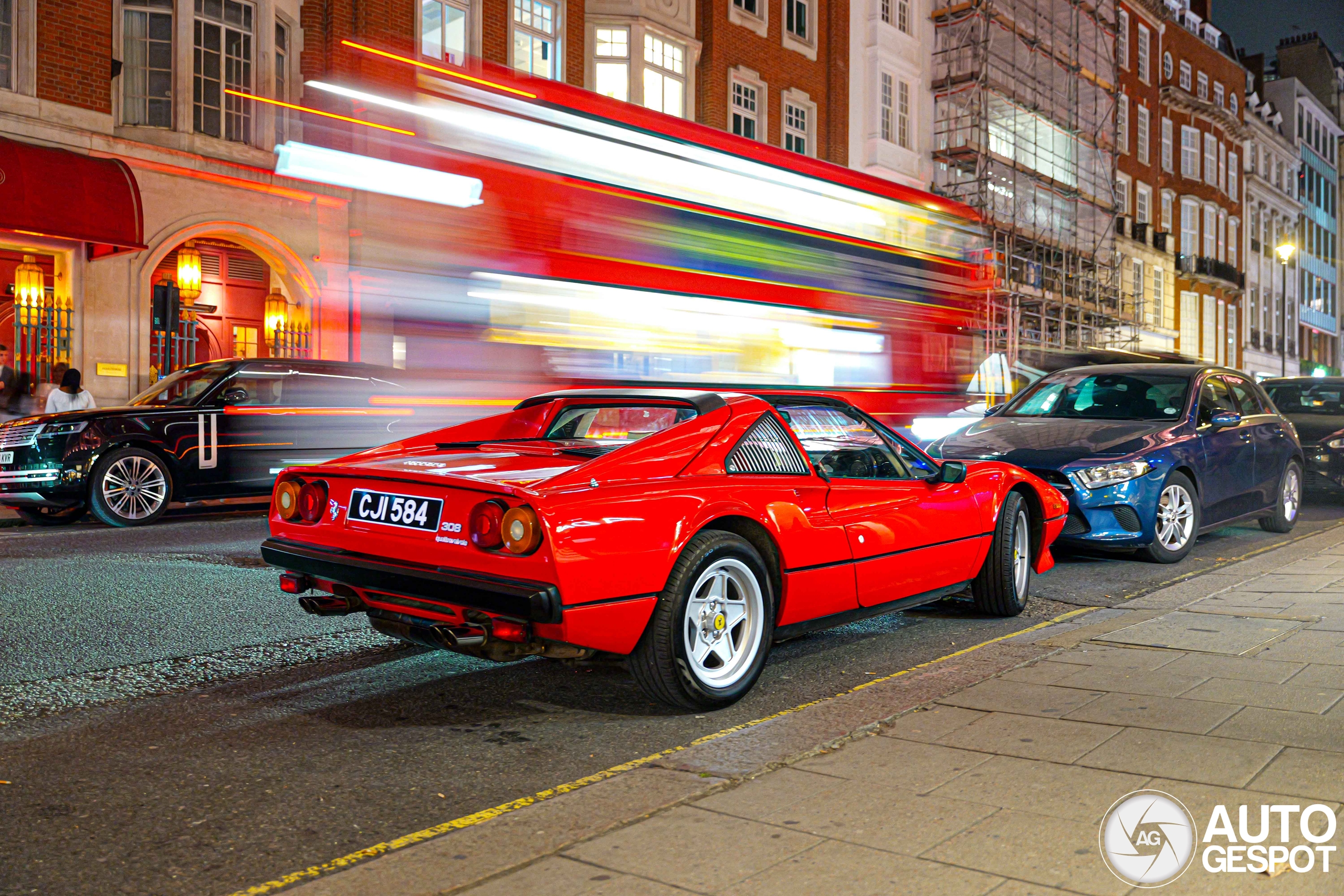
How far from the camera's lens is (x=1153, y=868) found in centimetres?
267

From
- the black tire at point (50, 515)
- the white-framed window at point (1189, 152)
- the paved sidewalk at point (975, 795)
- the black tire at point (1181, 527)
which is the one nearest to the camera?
the paved sidewalk at point (975, 795)

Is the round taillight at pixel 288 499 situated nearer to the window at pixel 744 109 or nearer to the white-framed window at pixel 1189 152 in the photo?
the window at pixel 744 109

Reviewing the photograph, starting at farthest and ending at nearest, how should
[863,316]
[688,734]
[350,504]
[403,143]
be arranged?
[863,316] → [403,143] → [350,504] → [688,734]

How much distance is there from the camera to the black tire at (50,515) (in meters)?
10.6

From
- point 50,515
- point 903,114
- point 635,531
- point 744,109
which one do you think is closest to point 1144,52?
point 903,114

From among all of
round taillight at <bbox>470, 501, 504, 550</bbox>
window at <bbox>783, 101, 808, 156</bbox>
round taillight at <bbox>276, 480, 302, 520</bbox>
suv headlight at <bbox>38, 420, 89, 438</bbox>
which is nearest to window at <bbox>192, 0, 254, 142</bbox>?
suv headlight at <bbox>38, 420, 89, 438</bbox>

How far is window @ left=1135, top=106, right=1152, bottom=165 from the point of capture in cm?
4191

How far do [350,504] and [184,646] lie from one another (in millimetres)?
1609

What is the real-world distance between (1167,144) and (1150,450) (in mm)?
42033

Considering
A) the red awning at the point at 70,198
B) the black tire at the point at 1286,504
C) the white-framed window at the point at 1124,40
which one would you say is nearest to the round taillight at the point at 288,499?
the black tire at the point at 1286,504

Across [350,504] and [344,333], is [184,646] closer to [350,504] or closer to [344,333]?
[350,504]

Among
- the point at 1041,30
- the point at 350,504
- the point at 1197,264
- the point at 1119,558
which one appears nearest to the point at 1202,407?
the point at 1119,558

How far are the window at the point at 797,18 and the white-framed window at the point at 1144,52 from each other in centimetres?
2135

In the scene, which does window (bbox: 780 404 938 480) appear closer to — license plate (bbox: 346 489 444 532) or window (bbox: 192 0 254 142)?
license plate (bbox: 346 489 444 532)
